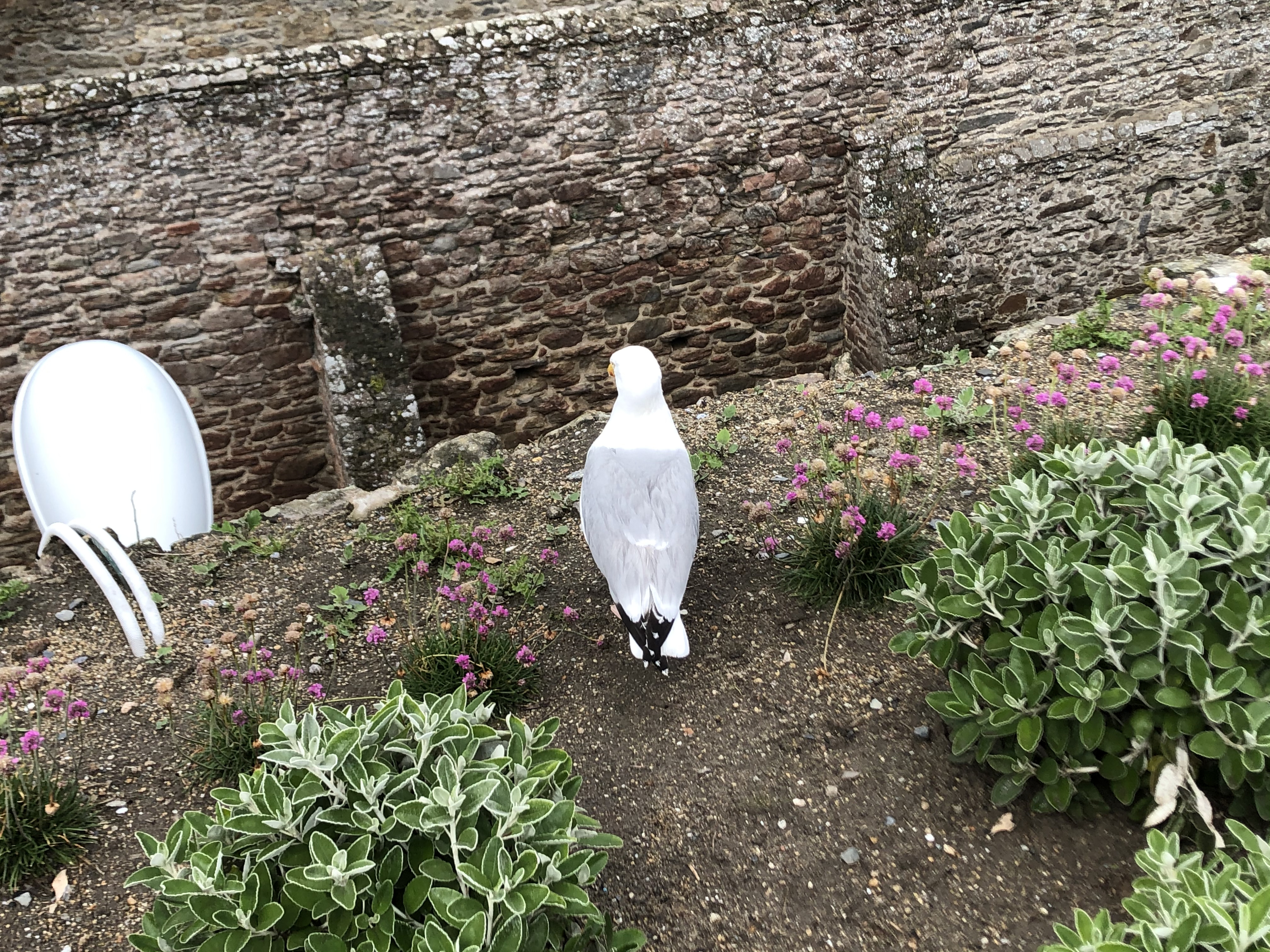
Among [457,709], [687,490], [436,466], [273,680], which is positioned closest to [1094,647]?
[687,490]

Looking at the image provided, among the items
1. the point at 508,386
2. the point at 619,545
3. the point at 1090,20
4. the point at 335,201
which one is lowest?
the point at 508,386

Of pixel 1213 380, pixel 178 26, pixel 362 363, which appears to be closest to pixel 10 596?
pixel 362 363

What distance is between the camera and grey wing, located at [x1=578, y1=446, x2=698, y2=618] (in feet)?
9.80

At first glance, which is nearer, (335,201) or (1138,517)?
(1138,517)

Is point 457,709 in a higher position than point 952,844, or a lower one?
higher

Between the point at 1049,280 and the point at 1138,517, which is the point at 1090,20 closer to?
the point at 1049,280

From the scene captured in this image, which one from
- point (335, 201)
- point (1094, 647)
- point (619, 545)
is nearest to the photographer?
point (1094, 647)

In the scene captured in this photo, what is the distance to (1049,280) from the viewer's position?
662cm

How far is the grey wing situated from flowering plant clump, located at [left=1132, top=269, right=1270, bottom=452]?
1.86 metres

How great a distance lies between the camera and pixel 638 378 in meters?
3.00

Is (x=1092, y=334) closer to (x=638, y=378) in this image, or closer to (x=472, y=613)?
(x=638, y=378)

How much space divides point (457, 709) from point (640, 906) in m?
0.75

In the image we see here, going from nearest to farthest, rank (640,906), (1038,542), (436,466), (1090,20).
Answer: (640,906)
(1038,542)
(436,466)
(1090,20)

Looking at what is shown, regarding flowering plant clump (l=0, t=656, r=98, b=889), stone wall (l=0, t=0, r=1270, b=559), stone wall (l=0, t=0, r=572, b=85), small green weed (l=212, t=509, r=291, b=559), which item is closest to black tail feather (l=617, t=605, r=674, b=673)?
flowering plant clump (l=0, t=656, r=98, b=889)
